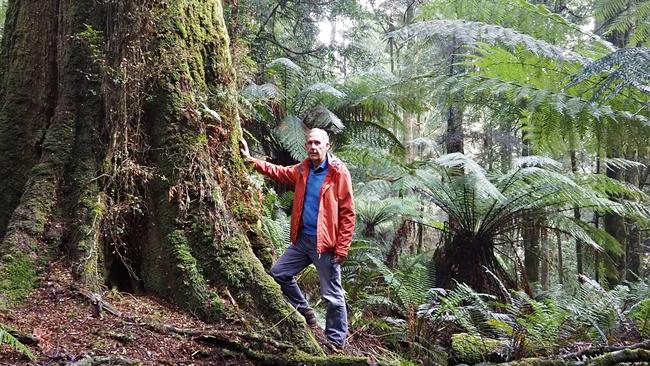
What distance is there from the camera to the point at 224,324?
2775mm

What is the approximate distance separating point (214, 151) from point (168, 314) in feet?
3.59

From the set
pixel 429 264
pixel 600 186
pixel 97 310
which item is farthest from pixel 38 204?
pixel 600 186

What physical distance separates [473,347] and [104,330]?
2197 millimetres

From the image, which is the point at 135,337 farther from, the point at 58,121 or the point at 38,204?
the point at 58,121

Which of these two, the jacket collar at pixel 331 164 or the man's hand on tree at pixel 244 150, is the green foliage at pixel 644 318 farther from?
the man's hand on tree at pixel 244 150

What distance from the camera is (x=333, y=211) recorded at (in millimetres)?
3377

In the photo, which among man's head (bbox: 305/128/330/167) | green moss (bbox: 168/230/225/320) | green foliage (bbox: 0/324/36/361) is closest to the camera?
green foliage (bbox: 0/324/36/361)

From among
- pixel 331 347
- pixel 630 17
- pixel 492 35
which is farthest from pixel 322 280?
pixel 630 17

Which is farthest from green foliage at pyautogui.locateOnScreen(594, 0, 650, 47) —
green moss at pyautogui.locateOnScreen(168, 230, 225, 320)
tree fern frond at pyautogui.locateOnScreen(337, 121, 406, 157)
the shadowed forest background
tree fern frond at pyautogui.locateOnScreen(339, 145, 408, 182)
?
tree fern frond at pyautogui.locateOnScreen(337, 121, 406, 157)

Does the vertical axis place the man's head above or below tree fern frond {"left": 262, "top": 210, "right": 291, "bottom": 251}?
above

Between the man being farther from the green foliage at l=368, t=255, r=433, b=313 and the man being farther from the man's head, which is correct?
the green foliage at l=368, t=255, r=433, b=313

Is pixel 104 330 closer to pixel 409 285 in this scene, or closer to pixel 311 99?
pixel 409 285

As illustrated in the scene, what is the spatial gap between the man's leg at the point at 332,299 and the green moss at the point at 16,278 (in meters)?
1.66

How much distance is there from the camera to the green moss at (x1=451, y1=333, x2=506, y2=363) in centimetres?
316
